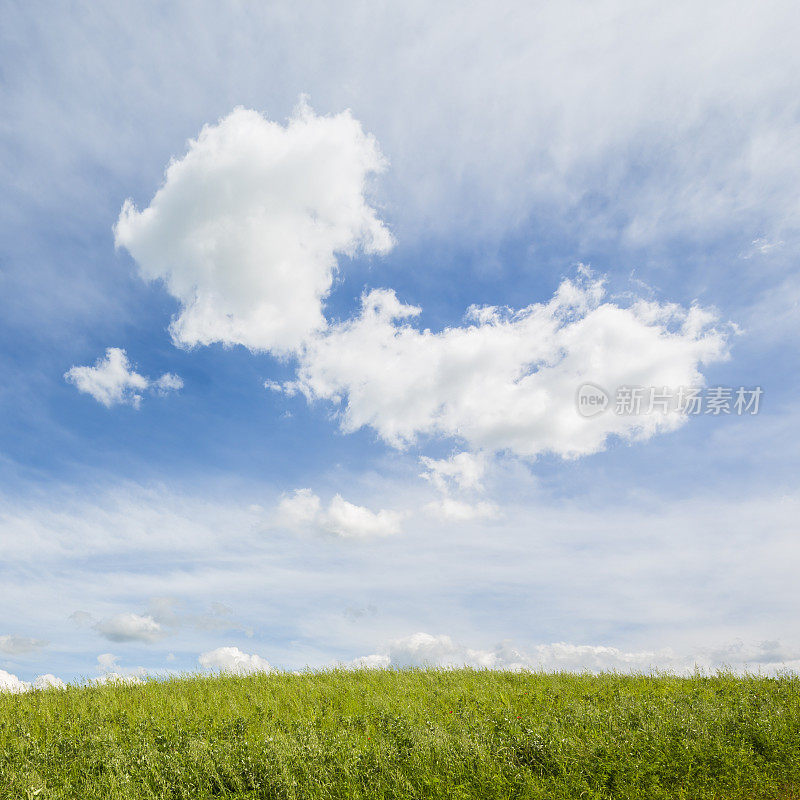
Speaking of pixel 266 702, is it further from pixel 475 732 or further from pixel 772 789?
pixel 772 789

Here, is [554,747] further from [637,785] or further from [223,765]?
[223,765]

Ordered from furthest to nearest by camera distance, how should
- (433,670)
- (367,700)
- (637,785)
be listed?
1. (433,670)
2. (367,700)
3. (637,785)

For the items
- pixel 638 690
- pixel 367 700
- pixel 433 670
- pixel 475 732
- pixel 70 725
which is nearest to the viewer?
pixel 475 732

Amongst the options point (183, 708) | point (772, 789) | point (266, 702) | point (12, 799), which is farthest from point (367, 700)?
point (772, 789)

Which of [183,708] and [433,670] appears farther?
[433,670]

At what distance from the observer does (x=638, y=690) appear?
18.4 m

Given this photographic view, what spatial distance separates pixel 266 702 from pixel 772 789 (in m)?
12.4

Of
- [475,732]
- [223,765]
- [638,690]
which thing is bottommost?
[223,765]

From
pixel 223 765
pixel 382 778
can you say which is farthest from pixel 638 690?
pixel 223 765

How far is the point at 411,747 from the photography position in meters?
11.6

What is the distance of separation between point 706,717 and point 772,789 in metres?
2.84

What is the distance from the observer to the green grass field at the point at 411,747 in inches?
407

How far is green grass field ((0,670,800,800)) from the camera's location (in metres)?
10.3

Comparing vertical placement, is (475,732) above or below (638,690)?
below
